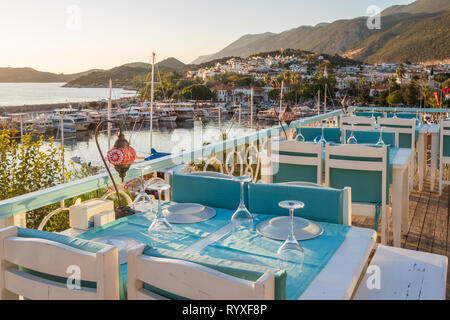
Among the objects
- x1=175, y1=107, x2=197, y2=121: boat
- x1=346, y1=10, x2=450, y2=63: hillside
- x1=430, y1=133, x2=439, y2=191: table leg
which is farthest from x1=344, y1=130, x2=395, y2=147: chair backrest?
x1=175, y1=107, x2=197, y2=121: boat

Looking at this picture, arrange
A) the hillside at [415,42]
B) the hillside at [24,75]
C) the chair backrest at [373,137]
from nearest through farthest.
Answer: the chair backrest at [373,137], the hillside at [24,75], the hillside at [415,42]

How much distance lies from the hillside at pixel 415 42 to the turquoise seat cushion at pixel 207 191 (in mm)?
39526

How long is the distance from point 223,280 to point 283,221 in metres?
0.87

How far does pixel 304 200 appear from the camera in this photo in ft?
5.83

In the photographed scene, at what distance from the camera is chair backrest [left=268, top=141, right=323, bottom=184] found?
2916 millimetres

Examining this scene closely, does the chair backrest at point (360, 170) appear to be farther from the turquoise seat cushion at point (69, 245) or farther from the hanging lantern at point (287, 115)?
the turquoise seat cushion at point (69, 245)

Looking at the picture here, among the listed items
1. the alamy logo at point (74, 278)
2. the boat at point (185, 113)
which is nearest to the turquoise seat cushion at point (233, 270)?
the alamy logo at point (74, 278)

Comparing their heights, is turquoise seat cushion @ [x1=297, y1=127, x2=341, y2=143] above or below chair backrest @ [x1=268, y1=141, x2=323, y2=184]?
above

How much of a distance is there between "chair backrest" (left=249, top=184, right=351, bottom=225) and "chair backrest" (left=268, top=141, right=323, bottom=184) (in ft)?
3.68

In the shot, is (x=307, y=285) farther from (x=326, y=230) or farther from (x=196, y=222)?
(x=196, y=222)

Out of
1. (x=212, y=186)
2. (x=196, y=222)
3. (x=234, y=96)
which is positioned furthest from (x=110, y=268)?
(x=234, y=96)

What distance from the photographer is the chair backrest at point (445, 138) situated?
13.3 ft

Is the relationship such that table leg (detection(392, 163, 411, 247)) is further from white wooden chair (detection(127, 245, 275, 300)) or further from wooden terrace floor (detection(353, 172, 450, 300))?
white wooden chair (detection(127, 245, 275, 300))

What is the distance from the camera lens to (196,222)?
172cm
